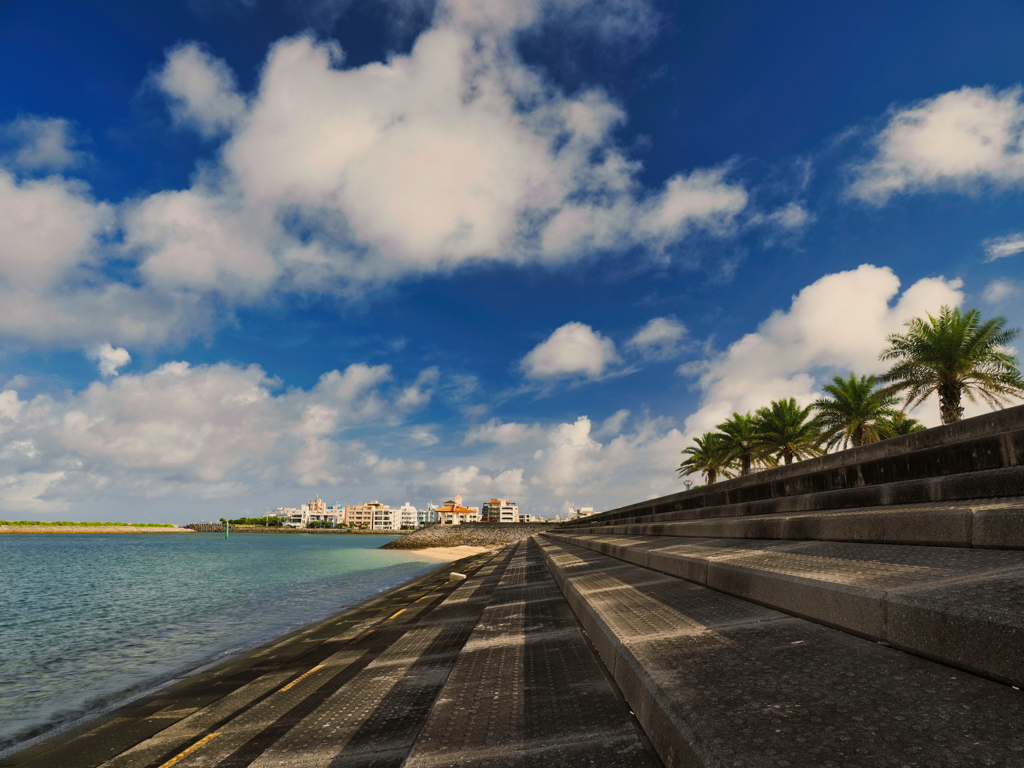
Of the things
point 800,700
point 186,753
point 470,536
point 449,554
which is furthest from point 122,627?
point 470,536

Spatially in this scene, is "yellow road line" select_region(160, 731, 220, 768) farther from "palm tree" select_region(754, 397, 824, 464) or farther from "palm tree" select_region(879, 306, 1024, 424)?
"palm tree" select_region(754, 397, 824, 464)

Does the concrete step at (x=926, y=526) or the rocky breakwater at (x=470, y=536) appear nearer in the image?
the concrete step at (x=926, y=526)

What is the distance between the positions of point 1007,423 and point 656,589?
324 cm

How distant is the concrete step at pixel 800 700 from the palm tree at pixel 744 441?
4085 centimetres

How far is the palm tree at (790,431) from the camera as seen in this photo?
1406 inches

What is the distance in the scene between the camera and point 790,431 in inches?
1425

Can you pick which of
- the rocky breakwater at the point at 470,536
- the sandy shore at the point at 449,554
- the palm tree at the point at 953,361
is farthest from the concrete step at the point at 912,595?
the rocky breakwater at the point at 470,536

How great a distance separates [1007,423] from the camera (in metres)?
4.23

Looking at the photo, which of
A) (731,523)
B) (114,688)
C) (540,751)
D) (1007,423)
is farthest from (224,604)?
(1007,423)

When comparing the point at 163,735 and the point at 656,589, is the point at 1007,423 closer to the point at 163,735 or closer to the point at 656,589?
the point at 656,589

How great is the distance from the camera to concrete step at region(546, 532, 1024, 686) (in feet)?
5.27

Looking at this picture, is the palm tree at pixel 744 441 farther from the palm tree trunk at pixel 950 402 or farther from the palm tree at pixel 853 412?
the palm tree trunk at pixel 950 402

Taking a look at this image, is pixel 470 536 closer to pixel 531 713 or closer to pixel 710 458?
pixel 710 458

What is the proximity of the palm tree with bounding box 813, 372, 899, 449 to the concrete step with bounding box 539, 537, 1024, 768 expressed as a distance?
3269 cm
